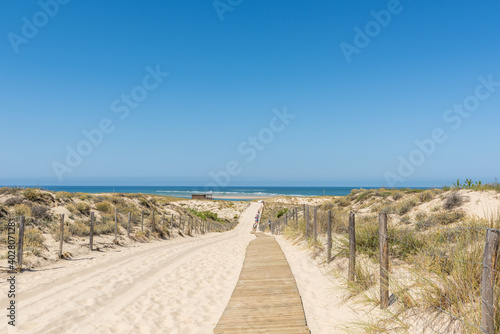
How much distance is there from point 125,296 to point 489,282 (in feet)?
23.5

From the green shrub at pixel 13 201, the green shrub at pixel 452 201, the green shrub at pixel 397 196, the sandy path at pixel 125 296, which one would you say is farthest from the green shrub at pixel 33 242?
the green shrub at pixel 397 196

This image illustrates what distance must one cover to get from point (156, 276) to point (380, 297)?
6711mm

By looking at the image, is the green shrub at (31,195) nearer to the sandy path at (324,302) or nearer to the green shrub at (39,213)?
the green shrub at (39,213)

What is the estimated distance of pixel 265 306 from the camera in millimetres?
6047

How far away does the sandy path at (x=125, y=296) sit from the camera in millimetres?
Result: 5496

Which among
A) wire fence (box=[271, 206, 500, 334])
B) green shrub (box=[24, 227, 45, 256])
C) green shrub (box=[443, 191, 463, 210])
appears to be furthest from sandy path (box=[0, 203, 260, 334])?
green shrub (box=[443, 191, 463, 210])

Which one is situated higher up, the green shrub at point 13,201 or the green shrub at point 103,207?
the green shrub at point 13,201

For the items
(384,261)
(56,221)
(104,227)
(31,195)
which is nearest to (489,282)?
(384,261)

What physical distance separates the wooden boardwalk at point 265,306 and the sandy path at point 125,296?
0.37m

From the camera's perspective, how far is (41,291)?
291 inches

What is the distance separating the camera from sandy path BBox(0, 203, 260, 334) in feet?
18.0

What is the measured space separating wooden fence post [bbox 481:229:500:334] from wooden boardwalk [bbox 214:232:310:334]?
2491 mm

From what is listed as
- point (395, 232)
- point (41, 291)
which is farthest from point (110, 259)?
point (395, 232)

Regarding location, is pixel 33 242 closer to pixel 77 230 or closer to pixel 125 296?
pixel 77 230
